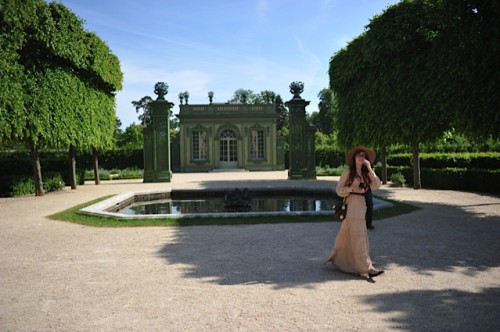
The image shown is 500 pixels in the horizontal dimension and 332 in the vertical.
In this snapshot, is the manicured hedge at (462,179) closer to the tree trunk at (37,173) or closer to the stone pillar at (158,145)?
the stone pillar at (158,145)

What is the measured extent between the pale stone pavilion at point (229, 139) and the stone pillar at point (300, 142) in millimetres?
11905

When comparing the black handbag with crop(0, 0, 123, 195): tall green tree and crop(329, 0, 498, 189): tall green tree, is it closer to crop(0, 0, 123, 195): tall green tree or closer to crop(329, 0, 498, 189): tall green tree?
crop(329, 0, 498, 189): tall green tree

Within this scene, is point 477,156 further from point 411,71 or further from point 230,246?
point 230,246

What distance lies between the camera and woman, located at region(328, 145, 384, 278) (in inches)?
182

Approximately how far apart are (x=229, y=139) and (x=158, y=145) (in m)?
13.5

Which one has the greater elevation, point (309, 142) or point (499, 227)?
point (309, 142)

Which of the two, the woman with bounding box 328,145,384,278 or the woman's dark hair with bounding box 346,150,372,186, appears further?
the woman's dark hair with bounding box 346,150,372,186

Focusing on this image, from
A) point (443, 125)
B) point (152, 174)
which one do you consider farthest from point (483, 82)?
point (152, 174)

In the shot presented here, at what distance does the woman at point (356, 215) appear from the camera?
4.62 meters

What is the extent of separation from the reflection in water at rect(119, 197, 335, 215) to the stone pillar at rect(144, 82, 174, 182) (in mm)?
6602

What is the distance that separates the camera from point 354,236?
4.64m

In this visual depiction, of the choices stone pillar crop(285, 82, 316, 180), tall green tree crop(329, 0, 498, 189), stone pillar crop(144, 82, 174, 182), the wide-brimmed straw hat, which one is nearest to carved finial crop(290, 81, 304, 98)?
stone pillar crop(285, 82, 316, 180)

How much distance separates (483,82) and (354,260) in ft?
19.2

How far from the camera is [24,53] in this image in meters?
13.3
